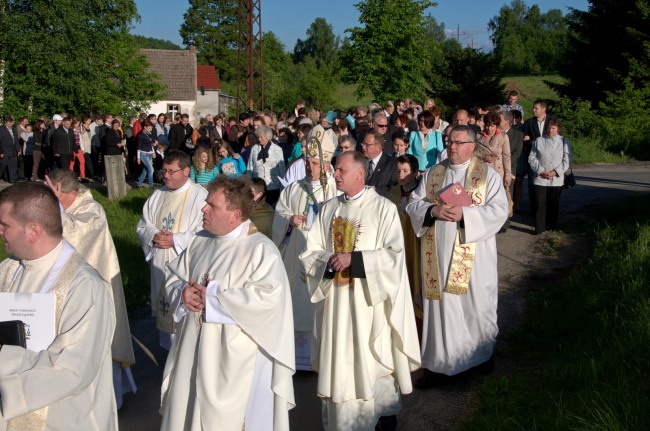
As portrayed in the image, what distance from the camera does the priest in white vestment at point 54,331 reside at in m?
2.98

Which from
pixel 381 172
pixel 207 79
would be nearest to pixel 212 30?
pixel 207 79

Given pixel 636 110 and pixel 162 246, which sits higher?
pixel 636 110

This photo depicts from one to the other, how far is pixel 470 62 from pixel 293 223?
82.0 feet

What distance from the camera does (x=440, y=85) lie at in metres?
30.3

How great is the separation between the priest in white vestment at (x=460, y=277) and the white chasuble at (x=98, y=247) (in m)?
2.63

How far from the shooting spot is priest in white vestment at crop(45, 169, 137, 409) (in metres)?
5.50

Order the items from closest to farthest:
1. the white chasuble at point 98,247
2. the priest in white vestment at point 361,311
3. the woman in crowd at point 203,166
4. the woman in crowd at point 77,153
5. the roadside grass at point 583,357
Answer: the roadside grass at point 583,357 → the priest in white vestment at point 361,311 → the white chasuble at point 98,247 → the woman in crowd at point 203,166 → the woman in crowd at point 77,153

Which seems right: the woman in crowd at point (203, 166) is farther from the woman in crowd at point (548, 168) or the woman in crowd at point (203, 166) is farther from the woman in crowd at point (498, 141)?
the woman in crowd at point (548, 168)

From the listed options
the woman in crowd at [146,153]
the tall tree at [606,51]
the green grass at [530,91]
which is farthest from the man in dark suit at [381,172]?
the green grass at [530,91]

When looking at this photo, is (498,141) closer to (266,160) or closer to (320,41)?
(266,160)

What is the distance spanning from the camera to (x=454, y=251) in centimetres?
618

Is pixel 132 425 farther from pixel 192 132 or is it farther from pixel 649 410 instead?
pixel 192 132

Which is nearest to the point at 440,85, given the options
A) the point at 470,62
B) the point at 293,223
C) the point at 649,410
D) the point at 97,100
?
the point at 470,62

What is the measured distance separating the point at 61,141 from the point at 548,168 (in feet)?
42.5
